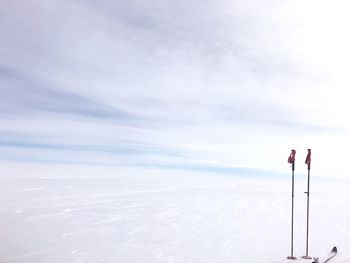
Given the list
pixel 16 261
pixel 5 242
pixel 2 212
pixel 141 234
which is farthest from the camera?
pixel 2 212

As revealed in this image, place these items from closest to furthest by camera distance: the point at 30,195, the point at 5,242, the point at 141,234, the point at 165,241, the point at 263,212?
the point at 5,242 → the point at 165,241 → the point at 141,234 → the point at 263,212 → the point at 30,195

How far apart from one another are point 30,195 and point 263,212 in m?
14.4

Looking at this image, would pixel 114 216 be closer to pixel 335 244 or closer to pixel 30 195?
pixel 30 195

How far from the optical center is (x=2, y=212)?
16906 mm

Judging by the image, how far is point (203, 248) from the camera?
42.3 feet

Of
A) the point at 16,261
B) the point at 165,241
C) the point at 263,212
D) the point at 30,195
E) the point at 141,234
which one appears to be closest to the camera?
the point at 16,261

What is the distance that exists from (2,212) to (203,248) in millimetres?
9767

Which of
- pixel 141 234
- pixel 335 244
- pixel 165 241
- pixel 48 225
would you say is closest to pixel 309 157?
pixel 335 244

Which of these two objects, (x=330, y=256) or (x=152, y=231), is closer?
(x=330, y=256)

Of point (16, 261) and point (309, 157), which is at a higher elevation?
point (309, 157)

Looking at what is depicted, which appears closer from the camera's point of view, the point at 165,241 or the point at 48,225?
the point at 165,241

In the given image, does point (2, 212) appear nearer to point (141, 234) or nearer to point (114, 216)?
point (114, 216)

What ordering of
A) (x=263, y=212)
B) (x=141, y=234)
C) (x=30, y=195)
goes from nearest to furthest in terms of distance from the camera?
(x=141, y=234), (x=263, y=212), (x=30, y=195)

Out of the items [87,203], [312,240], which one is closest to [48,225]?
[87,203]
